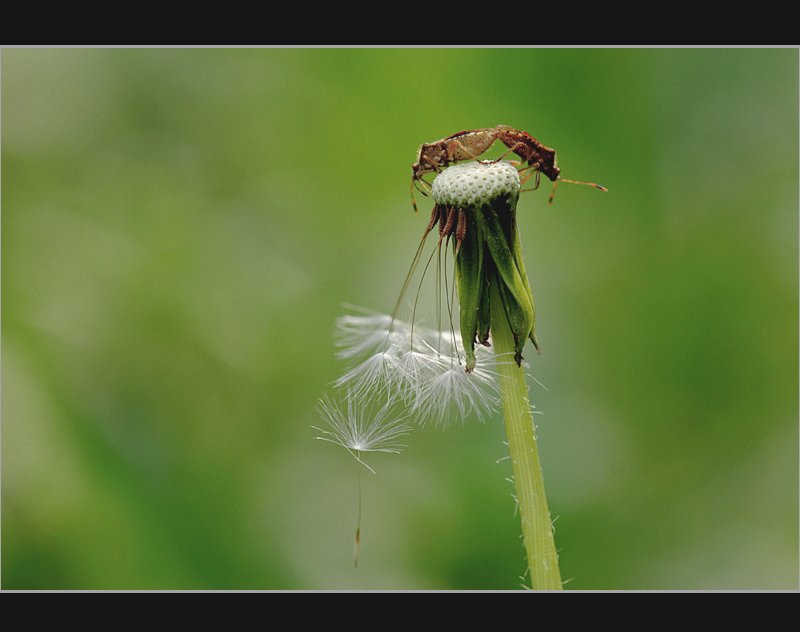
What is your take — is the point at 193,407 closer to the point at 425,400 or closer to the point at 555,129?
the point at 425,400

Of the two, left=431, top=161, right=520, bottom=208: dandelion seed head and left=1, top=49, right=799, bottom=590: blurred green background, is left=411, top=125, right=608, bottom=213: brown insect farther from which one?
left=1, top=49, right=799, bottom=590: blurred green background

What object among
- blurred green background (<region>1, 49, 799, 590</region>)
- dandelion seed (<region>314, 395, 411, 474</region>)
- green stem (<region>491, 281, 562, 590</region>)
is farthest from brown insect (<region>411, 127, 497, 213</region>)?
blurred green background (<region>1, 49, 799, 590</region>)

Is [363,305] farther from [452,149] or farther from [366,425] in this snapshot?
[452,149]

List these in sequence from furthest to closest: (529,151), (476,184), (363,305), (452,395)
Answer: (363,305) < (452,395) < (529,151) < (476,184)

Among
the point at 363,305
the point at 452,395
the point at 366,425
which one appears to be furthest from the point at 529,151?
the point at 363,305

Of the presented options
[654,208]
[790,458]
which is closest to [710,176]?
[654,208]

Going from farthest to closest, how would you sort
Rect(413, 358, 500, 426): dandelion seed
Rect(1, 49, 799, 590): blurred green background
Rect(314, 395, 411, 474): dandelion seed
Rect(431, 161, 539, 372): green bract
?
1. Rect(1, 49, 799, 590): blurred green background
2. Rect(314, 395, 411, 474): dandelion seed
3. Rect(413, 358, 500, 426): dandelion seed
4. Rect(431, 161, 539, 372): green bract
